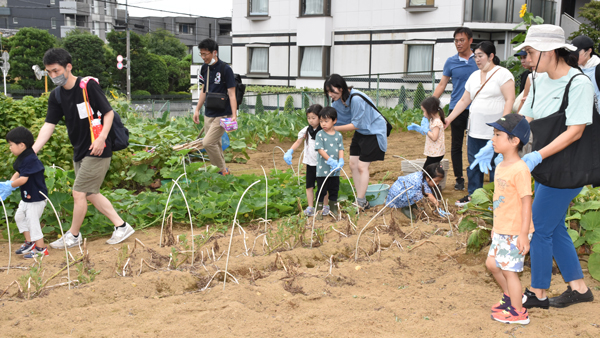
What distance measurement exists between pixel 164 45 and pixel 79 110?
134 ft

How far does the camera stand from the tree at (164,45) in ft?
138

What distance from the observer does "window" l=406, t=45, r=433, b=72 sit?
19.2 m

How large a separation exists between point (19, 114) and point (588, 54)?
6.64 meters

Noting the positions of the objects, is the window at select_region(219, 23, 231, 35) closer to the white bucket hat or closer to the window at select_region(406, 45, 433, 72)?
the window at select_region(406, 45, 433, 72)

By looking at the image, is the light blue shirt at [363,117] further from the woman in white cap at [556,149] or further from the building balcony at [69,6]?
the building balcony at [69,6]

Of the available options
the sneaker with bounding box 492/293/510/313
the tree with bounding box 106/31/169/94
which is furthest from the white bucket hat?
the tree with bounding box 106/31/169/94

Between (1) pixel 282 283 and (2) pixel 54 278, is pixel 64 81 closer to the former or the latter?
(2) pixel 54 278

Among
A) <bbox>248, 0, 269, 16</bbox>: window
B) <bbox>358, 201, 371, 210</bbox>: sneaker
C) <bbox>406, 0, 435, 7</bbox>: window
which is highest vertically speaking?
<bbox>248, 0, 269, 16</bbox>: window

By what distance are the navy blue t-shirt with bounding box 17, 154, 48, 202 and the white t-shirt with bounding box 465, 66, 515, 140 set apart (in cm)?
383

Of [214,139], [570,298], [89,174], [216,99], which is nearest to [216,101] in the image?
[216,99]

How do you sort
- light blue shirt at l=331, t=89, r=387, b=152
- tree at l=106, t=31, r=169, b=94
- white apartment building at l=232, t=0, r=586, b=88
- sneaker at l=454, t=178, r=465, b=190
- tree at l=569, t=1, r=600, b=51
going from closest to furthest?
1. light blue shirt at l=331, t=89, r=387, b=152
2. sneaker at l=454, t=178, r=465, b=190
3. tree at l=569, t=1, r=600, b=51
4. white apartment building at l=232, t=0, r=586, b=88
5. tree at l=106, t=31, r=169, b=94

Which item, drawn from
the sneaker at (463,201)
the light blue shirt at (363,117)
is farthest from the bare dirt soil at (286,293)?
the light blue shirt at (363,117)

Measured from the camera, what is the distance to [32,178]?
4.07 meters

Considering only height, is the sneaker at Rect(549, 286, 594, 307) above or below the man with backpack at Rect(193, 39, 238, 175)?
below
